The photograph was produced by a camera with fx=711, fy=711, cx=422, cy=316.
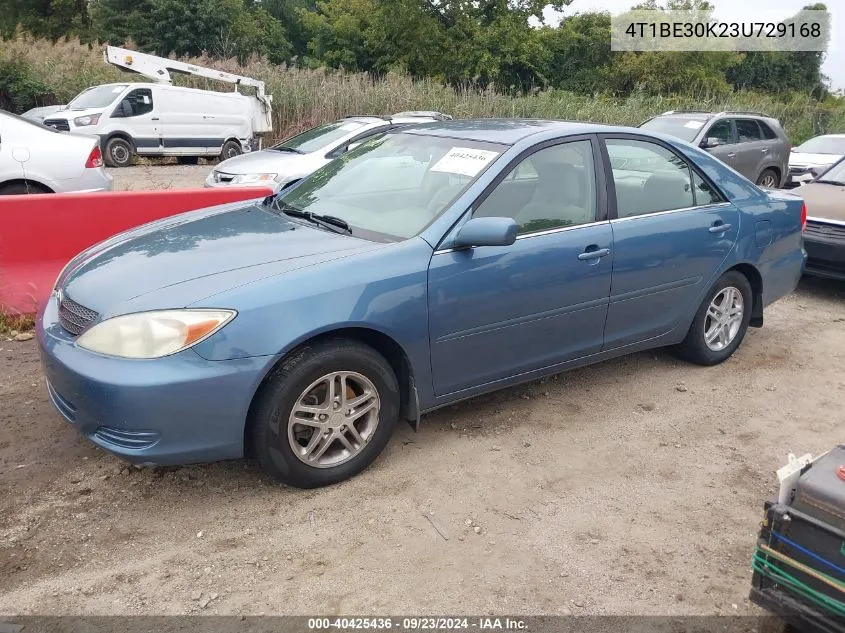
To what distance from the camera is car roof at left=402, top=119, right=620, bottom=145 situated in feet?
13.0

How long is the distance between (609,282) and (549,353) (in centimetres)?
55

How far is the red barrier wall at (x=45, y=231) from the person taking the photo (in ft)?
16.9

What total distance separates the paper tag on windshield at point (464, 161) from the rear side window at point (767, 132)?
10897mm

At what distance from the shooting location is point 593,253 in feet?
12.9

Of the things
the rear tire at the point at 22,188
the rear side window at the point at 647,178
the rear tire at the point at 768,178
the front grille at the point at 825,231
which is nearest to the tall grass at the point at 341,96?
the rear tire at the point at 768,178

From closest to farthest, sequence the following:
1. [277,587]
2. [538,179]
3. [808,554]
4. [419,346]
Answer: [808,554] → [277,587] → [419,346] → [538,179]

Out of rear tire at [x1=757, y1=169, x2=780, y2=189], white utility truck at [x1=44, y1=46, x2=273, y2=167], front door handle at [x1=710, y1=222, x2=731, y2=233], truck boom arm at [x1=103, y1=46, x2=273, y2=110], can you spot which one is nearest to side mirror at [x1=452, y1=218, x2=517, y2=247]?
front door handle at [x1=710, y1=222, x2=731, y2=233]

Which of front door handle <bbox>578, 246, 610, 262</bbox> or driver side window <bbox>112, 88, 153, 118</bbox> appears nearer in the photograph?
front door handle <bbox>578, 246, 610, 262</bbox>

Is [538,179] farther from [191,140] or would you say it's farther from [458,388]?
[191,140]

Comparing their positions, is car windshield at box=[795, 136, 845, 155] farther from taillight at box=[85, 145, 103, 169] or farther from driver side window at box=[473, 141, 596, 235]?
taillight at box=[85, 145, 103, 169]

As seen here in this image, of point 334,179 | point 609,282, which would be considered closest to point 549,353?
point 609,282

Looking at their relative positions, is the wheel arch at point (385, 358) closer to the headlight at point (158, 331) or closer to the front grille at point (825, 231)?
the headlight at point (158, 331)

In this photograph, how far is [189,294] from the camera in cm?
296

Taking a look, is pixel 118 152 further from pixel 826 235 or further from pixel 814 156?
pixel 814 156
